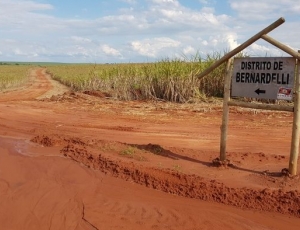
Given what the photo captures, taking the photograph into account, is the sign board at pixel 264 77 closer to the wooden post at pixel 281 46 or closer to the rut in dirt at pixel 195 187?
the wooden post at pixel 281 46

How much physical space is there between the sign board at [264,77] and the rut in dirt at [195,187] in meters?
1.51

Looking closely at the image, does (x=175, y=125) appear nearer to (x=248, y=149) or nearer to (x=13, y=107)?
(x=248, y=149)

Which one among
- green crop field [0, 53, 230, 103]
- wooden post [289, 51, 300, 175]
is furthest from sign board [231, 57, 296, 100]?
green crop field [0, 53, 230, 103]

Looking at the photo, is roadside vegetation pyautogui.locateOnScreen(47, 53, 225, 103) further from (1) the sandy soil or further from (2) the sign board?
(2) the sign board

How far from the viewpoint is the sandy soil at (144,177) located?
15.9ft

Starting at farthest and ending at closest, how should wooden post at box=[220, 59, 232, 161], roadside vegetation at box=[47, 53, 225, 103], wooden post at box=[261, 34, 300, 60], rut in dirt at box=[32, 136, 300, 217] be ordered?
roadside vegetation at box=[47, 53, 225, 103], wooden post at box=[220, 59, 232, 161], wooden post at box=[261, 34, 300, 60], rut in dirt at box=[32, 136, 300, 217]

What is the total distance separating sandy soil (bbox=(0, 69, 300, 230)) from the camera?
4.85m

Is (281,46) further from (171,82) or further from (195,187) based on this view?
(171,82)

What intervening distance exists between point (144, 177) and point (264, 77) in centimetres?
243

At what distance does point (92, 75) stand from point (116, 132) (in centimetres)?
1481

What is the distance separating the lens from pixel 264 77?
6039mm

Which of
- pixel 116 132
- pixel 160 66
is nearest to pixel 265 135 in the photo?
pixel 116 132

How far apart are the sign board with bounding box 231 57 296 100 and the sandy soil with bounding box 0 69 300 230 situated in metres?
1.29

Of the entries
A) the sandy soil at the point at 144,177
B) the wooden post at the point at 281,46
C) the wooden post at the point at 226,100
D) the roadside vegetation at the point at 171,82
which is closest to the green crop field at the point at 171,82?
the roadside vegetation at the point at 171,82
